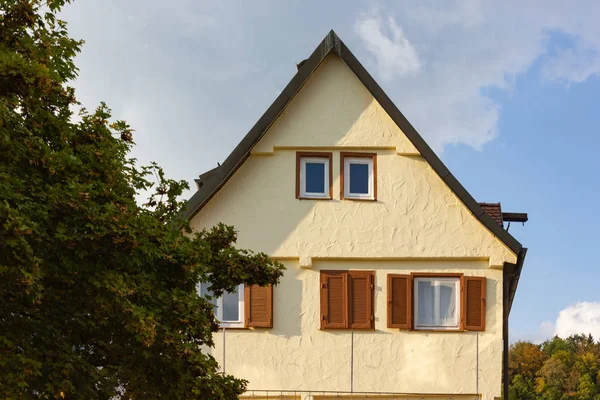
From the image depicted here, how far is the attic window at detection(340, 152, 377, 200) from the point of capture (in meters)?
20.0

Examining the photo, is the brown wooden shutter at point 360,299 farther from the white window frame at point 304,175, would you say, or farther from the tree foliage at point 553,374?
the tree foliage at point 553,374

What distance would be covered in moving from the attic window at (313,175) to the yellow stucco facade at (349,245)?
165 millimetres

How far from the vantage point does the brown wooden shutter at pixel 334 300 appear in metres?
19.5

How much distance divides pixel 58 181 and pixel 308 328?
9.04 metres

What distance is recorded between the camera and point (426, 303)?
19.8 m

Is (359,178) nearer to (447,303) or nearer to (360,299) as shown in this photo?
(360,299)

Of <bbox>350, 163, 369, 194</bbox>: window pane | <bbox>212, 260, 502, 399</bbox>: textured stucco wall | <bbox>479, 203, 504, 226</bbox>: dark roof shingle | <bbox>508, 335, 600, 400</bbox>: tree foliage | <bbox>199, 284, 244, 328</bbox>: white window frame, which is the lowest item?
<bbox>508, 335, 600, 400</bbox>: tree foliage

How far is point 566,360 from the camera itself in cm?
11131

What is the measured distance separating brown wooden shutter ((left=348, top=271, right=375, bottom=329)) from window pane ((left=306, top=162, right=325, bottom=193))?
2.10 metres

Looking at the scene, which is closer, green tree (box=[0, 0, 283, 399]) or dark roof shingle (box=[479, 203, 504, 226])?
green tree (box=[0, 0, 283, 399])

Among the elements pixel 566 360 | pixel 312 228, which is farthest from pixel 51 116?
pixel 566 360

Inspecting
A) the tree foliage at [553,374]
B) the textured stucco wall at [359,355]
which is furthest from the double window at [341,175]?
the tree foliage at [553,374]

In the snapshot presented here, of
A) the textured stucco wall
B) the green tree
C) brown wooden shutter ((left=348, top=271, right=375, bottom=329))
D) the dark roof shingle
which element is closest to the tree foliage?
the dark roof shingle

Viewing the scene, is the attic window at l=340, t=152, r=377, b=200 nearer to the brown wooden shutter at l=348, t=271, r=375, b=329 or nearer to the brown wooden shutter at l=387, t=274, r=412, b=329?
the brown wooden shutter at l=348, t=271, r=375, b=329
